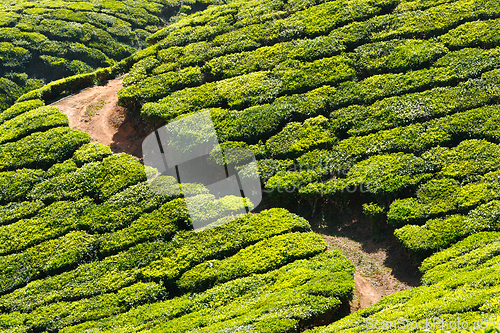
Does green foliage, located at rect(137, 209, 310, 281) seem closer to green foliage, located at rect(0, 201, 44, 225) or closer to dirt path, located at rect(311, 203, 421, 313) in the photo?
dirt path, located at rect(311, 203, 421, 313)

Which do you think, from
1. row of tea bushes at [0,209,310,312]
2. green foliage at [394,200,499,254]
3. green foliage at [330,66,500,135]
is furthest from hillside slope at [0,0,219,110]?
green foliage at [394,200,499,254]

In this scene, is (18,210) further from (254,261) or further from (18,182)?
(254,261)

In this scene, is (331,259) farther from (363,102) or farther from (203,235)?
(363,102)

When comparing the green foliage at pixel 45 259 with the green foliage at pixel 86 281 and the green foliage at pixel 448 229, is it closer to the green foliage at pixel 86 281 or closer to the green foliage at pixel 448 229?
the green foliage at pixel 86 281

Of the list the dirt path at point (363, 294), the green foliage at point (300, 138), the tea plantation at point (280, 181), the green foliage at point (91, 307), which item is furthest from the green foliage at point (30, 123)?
the dirt path at point (363, 294)

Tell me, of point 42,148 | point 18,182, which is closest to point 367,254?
point 18,182

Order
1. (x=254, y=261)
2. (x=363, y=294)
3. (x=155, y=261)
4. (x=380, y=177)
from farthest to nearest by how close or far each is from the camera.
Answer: (x=380, y=177), (x=155, y=261), (x=254, y=261), (x=363, y=294)

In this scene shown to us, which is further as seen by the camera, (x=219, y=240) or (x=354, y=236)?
(x=354, y=236)
